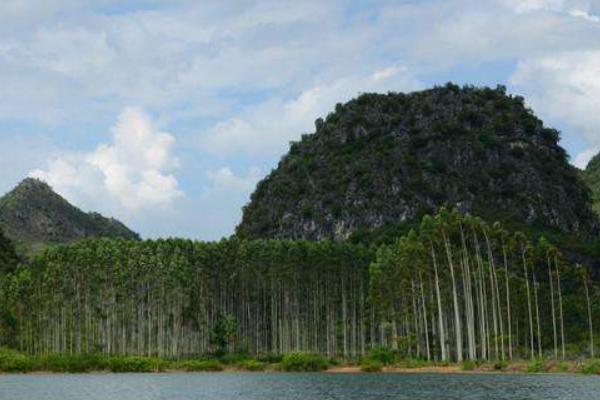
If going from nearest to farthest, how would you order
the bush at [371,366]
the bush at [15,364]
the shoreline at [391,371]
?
the shoreline at [391,371] → the bush at [371,366] → the bush at [15,364]

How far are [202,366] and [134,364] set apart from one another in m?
9.09

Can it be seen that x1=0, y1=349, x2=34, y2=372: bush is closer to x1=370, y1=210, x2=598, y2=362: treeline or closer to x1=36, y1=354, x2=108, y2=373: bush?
x1=36, y1=354, x2=108, y2=373: bush

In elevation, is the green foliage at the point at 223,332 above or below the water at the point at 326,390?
above

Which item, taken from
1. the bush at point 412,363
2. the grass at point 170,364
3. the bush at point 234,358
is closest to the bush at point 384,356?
the grass at point 170,364

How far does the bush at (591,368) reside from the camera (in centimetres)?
8994

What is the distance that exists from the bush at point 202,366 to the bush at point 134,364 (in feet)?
11.3

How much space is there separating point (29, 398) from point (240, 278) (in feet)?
265

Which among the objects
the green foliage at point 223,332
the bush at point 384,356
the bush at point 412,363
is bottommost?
the bush at point 412,363

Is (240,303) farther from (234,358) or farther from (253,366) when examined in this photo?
(253,366)

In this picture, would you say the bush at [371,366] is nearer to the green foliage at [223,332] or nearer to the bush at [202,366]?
the bush at [202,366]

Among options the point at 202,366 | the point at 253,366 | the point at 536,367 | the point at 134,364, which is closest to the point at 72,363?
the point at 134,364

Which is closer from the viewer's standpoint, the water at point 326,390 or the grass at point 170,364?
the water at point 326,390

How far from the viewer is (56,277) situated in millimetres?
131625

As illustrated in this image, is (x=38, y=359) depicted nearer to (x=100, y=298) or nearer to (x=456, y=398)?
(x=100, y=298)
